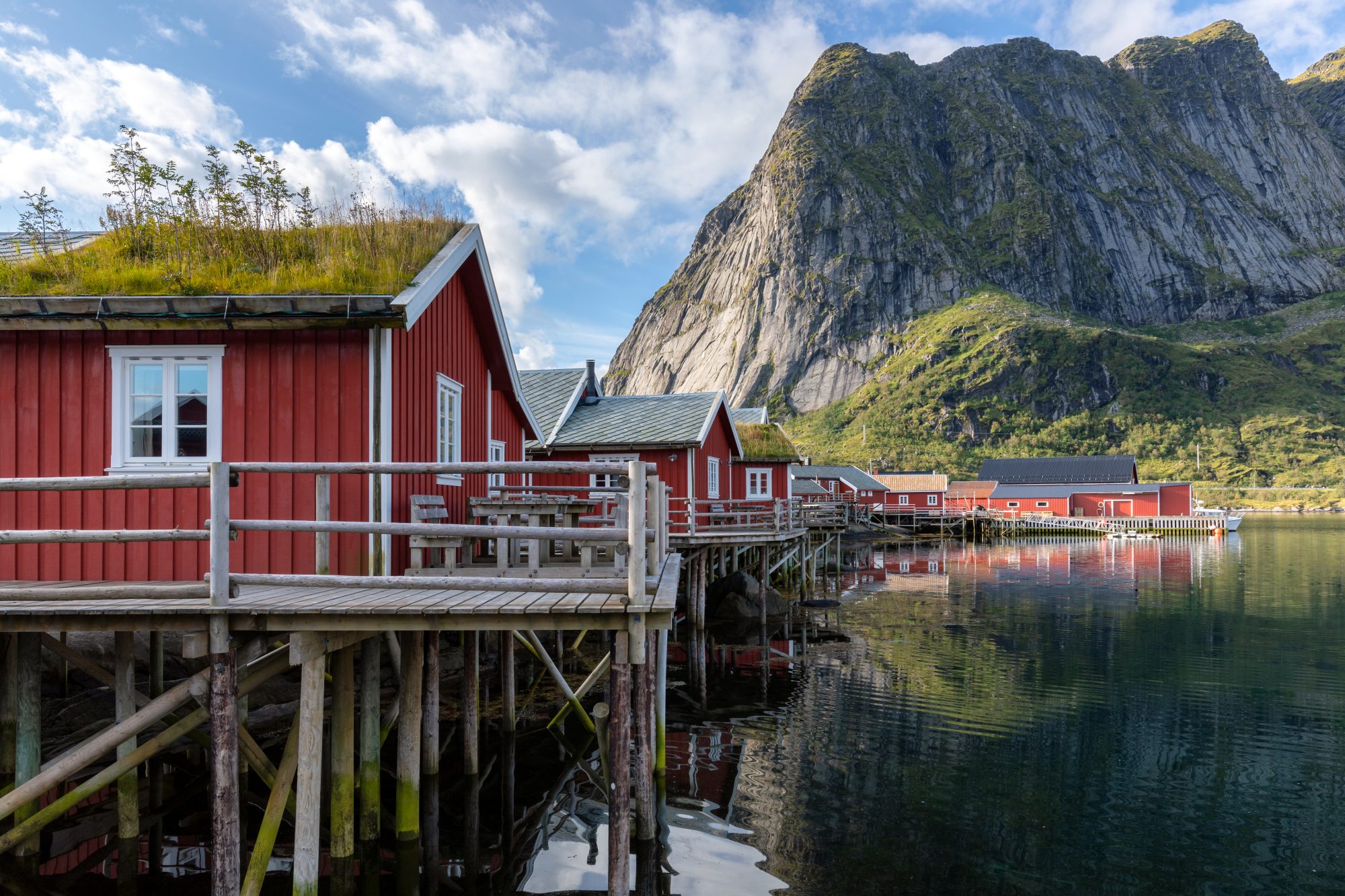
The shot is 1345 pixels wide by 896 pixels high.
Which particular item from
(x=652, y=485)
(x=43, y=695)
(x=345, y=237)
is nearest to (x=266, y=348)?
(x=345, y=237)

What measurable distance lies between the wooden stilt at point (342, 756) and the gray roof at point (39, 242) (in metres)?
8.06

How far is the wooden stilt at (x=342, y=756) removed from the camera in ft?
26.6

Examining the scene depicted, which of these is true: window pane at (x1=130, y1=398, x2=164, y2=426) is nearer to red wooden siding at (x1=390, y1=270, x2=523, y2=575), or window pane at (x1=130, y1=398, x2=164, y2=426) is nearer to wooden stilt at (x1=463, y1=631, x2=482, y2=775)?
red wooden siding at (x1=390, y1=270, x2=523, y2=575)

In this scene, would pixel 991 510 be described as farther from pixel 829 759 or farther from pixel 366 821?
pixel 366 821

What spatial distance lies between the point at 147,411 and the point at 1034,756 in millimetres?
13682

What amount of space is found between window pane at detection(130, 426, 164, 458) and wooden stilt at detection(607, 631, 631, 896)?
21.0 ft

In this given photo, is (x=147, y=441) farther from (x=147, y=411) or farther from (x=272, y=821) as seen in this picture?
(x=272, y=821)

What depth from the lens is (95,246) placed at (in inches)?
459

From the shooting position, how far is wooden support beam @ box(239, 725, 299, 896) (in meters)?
7.11

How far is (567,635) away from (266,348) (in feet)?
40.9

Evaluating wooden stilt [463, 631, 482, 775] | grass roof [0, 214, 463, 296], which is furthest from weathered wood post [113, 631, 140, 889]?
grass roof [0, 214, 463, 296]

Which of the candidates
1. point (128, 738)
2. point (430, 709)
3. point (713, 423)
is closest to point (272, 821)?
point (128, 738)

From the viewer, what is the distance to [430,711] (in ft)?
34.2

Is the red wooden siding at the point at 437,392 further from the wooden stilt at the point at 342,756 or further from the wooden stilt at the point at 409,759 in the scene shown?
the wooden stilt at the point at 342,756
